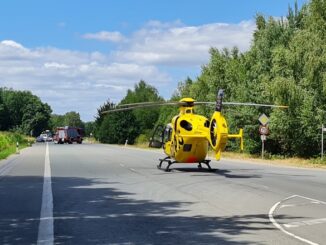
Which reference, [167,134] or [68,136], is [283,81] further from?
[68,136]

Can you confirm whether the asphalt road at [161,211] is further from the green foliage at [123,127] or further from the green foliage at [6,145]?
the green foliage at [123,127]

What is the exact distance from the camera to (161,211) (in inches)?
461

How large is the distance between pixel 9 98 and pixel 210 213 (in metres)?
174

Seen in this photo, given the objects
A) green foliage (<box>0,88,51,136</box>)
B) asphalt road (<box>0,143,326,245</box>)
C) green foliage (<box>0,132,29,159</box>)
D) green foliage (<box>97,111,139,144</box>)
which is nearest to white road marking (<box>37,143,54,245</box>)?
asphalt road (<box>0,143,326,245</box>)

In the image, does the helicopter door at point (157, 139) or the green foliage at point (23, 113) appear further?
the green foliage at point (23, 113)

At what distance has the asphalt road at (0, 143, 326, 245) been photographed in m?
8.85

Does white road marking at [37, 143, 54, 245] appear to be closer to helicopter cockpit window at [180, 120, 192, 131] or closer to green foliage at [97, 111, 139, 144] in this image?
helicopter cockpit window at [180, 120, 192, 131]

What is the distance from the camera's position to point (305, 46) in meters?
35.1

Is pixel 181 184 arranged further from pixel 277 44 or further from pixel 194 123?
pixel 277 44

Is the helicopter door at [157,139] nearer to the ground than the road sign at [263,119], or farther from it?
nearer to the ground

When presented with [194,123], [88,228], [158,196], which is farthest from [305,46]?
[88,228]

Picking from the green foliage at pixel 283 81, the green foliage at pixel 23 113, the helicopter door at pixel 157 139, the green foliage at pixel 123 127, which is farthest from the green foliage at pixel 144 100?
the helicopter door at pixel 157 139

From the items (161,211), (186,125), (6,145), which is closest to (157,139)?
(186,125)

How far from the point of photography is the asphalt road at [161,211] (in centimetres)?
885
